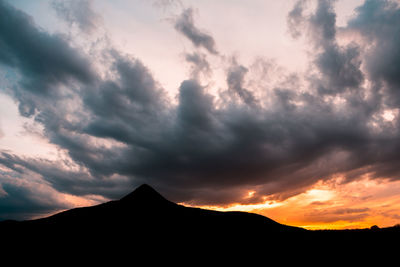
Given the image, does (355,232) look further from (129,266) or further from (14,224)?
(14,224)

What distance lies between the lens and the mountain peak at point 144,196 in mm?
39562

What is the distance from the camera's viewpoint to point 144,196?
40.3 metres

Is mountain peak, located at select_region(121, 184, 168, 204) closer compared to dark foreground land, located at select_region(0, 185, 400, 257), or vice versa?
dark foreground land, located at select_region(0, 185, 400, 257)

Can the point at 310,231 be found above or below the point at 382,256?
above

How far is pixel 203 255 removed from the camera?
99.5ft

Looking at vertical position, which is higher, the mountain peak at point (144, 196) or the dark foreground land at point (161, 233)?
the mountain peak at point (144, 196)

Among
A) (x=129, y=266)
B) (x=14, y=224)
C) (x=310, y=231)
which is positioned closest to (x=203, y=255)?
(x=129, y=266)

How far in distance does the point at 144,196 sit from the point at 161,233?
25.6 feet

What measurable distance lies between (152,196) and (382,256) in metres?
30.4

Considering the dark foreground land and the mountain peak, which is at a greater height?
the mountain peak

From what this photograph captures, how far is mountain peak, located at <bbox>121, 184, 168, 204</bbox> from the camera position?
39.6 meters

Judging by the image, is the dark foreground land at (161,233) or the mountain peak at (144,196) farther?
the mountain peak at (144,196)

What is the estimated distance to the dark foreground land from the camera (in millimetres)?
31406

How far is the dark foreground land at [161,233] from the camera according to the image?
31.4 meters
